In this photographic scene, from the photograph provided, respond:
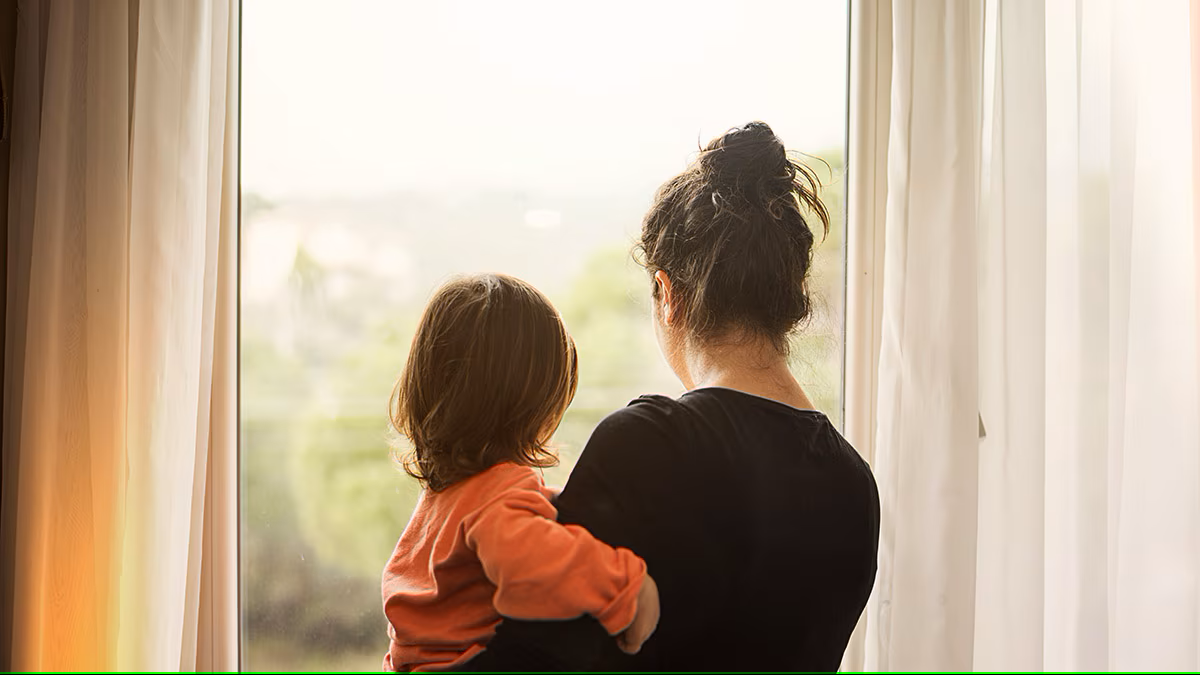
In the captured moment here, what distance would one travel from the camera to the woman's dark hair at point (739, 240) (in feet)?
3.61

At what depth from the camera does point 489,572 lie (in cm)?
99

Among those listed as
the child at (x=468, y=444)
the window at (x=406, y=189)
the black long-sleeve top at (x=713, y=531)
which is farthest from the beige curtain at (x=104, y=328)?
the black long-sleeve top at (x=713, y=531)

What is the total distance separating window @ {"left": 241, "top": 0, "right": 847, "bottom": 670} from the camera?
184 centimetres

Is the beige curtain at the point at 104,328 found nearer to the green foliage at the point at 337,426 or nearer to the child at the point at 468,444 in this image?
the green foliage at the point at 337,426

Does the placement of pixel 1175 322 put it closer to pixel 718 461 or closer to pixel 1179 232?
pixel 1179 232

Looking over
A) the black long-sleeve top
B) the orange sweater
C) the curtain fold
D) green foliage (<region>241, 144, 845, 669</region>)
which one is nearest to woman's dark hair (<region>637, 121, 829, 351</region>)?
the black long-sleeve top

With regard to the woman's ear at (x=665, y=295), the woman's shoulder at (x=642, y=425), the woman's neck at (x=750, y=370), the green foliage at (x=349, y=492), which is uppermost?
the woman's ear at (x=665, y=295)

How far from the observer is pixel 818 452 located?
108cm

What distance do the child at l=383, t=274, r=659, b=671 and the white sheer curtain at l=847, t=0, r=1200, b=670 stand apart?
705 millimetres

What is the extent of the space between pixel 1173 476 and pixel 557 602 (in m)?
1.16

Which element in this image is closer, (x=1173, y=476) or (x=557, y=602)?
(x=557, y=602)

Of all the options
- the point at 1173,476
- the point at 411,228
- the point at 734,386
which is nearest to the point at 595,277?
the point at 411,228

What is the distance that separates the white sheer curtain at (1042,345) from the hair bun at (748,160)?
541mm

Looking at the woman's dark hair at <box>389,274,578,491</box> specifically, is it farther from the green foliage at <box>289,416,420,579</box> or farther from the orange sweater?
the green foliage at <box>289,416,420,579</box>
